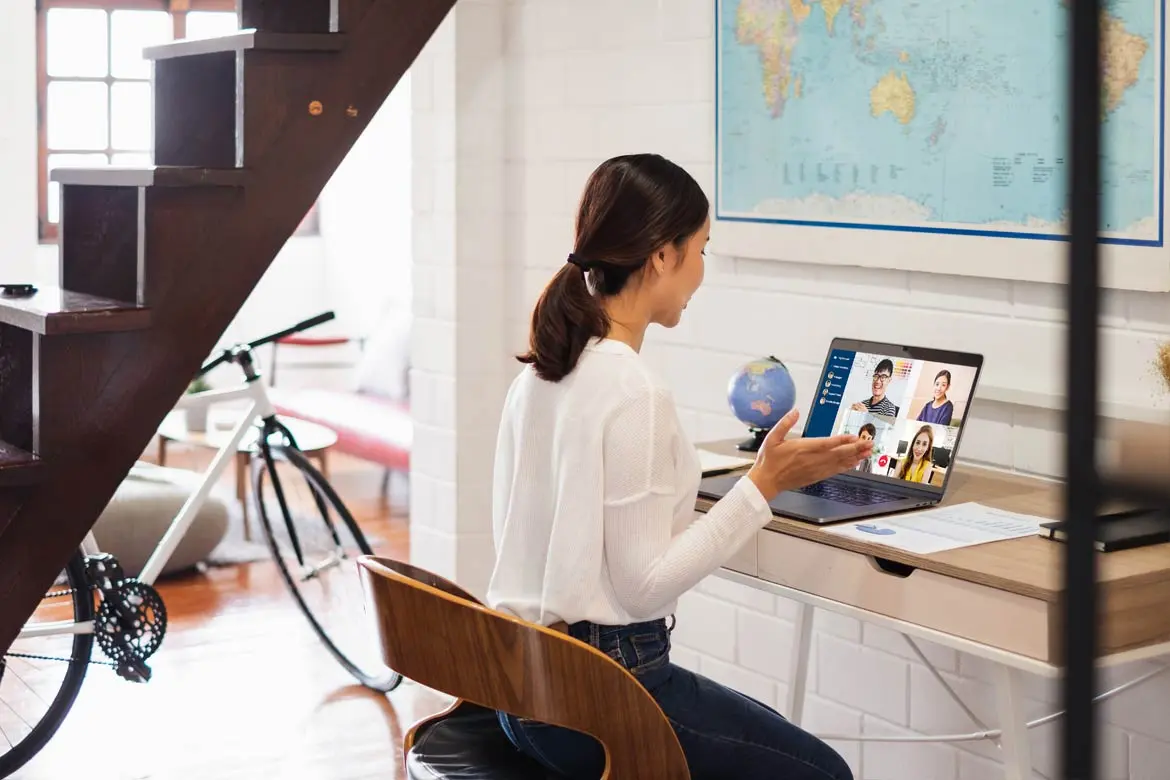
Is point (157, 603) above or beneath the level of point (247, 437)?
beneath

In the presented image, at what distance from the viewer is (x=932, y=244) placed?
259 centimetres

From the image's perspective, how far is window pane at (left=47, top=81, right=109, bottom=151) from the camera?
23.8 feet

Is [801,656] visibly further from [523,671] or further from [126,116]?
[126,116]

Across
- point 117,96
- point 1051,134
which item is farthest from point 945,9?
point 117,96

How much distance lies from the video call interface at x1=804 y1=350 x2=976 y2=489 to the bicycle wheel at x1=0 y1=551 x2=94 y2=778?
5.02 feet

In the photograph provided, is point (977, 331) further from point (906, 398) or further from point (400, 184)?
point (400, 184)

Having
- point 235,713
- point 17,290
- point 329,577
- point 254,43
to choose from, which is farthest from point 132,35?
point 254,43

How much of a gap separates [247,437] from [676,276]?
3179 mm

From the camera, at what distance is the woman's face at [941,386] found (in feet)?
7.51

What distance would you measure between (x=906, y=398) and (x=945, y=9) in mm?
701

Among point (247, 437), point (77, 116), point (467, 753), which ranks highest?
point (77, 116)

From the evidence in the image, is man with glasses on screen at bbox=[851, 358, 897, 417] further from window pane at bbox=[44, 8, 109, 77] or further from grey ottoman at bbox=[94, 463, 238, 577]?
window pane at bbox=[44, 8, 109, 77]

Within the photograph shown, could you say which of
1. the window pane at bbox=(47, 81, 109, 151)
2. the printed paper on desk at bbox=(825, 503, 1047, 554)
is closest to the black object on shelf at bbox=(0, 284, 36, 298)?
the printed paper on desk at bbox=(825, 503, 1047, 554)

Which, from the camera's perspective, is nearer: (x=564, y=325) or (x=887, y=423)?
(x=564, y=325)
